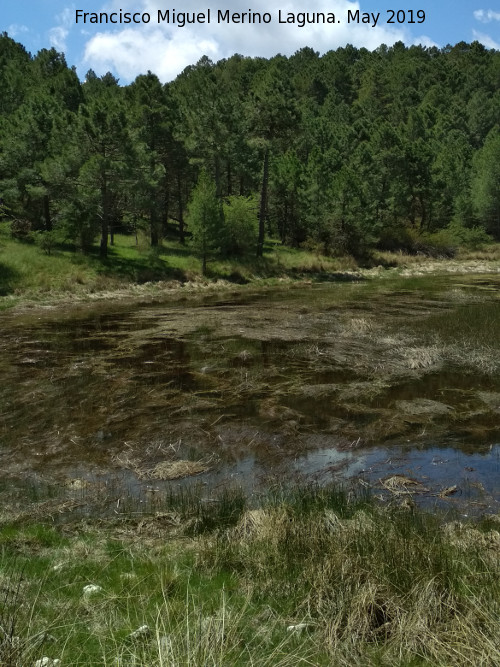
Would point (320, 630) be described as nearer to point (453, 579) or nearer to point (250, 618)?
point (250, 618)

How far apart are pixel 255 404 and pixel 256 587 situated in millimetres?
8262

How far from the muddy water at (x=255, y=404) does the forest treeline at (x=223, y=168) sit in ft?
62.5

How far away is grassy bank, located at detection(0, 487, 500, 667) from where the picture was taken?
13.8 ft

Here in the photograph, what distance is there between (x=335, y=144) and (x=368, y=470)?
67568 mm

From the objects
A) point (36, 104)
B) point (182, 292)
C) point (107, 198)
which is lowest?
point (182, 292)

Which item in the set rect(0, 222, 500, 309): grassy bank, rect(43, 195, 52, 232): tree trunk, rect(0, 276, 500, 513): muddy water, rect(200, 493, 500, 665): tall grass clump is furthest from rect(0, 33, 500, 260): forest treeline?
rect(200, 493, 500, 665): tall grass clump

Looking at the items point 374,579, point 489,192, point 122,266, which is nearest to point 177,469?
point 374,579

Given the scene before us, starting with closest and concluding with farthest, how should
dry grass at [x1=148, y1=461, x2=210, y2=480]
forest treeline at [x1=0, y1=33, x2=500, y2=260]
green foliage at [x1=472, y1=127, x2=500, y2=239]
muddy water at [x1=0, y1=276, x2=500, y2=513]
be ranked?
dry grass at [x1=148, y1=461, x2=210, y2=480]
muddy water at [x1=0, y1=276, x2=500, y2=513]
forest treeline at [x1=0, y1=33, x2=500, y2=260]
green foliage at [x1=472, y1=127, x2=500, y2=239]

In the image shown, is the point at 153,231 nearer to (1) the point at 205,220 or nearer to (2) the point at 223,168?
(1) the point at 205,220

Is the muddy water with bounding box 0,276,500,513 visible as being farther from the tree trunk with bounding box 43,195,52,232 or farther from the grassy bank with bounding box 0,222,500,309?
the tree trunk with bounding box 43,195,52,232

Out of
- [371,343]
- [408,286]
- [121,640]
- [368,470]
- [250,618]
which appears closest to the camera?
[121,640]

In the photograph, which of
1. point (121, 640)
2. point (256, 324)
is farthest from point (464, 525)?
point (256, 324)

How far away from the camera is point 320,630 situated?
4.82 metres

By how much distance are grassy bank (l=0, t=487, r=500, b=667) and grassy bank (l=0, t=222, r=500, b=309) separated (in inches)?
1091
